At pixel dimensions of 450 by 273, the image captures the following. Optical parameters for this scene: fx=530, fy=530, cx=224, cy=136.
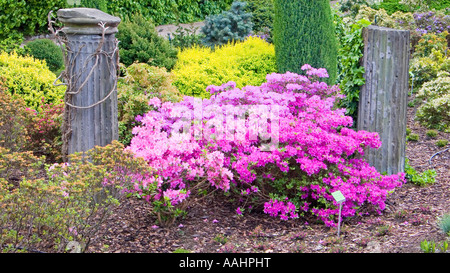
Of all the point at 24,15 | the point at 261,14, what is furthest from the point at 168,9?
the point at 24,15

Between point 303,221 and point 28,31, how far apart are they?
25.0 feet

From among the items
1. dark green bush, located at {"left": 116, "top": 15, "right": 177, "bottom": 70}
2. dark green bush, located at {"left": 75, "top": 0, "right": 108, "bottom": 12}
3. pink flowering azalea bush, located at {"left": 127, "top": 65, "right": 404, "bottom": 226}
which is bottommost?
pink flowering azalea bush, located at {"left": 127, "top": 65, "right": 404, "bottom": 226}


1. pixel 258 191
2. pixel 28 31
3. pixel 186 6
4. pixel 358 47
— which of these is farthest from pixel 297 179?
pixel 186 6

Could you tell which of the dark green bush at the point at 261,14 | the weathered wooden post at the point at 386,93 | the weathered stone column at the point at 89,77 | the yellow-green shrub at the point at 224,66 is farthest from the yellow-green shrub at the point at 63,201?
the dark green bush at the point at 261,14

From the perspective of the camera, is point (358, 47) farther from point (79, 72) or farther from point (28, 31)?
point (28, 31)

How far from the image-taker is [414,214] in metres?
4.53

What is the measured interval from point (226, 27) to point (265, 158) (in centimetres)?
530

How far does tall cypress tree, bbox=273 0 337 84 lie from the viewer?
7.47 m

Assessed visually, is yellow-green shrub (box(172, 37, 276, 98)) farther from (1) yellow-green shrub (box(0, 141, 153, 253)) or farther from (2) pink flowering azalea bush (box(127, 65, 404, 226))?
(1) yellow-green shrub (box(0, 141, 153, 253))

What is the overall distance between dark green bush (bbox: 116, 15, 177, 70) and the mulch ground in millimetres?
3350

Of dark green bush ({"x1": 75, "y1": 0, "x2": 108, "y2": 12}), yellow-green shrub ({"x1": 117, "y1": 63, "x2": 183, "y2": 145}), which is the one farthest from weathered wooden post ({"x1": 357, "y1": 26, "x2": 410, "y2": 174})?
dark green bush ({"x1": 75, "y1": 0, "x2": 108, "y2": 12})

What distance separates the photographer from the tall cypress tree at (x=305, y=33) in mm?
7473

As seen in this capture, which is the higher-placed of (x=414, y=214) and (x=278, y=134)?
(x=278, y=134)

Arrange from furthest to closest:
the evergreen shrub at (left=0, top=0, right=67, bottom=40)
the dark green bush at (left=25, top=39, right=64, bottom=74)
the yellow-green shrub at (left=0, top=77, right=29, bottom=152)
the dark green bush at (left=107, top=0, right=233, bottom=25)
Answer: the dark green bush at (left=107, top=0, right=233, bottom=25) → the evergreen shrub at (left=0, top=0, right=67, bottom=40) → the dark green bush at (left=25, top=39, right=64, bottom=74) → the yellow-green shrub at (left=0, top=77, right=29, bottom=152)
